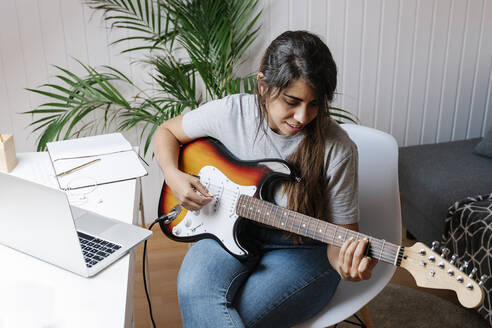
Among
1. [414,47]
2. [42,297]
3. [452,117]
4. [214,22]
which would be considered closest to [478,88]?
[452,117]

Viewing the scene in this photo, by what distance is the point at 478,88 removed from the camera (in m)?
2.69

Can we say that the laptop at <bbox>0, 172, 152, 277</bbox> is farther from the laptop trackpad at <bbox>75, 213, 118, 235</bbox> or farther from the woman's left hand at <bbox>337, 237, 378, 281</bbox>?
the woman's left hand at <bbox>337, 237, 378, 281</bbox>

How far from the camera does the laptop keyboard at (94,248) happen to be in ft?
3.32

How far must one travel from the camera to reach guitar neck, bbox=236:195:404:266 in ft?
3.51

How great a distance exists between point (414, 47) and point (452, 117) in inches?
18.6

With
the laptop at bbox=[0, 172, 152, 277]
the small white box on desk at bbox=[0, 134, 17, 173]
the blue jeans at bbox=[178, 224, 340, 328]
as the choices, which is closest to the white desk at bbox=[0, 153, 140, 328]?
the laptop at bbox=[0, 172, 152, 277]

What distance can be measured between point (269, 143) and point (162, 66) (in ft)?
2.99

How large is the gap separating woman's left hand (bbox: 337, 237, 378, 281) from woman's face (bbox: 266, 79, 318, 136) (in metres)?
0.31

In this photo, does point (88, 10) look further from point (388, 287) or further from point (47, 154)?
point (388, 287)

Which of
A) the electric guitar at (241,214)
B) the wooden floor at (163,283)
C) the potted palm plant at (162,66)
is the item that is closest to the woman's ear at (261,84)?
the electric guitar at (241,214)

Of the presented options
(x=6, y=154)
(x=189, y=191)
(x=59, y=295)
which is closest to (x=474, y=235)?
(x=189, y=191)

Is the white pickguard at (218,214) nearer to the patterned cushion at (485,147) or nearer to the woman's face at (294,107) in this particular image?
the woman's face at (294,107)

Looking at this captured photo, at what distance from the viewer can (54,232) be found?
94 centimetres

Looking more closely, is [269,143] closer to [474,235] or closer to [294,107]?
[294,107]
